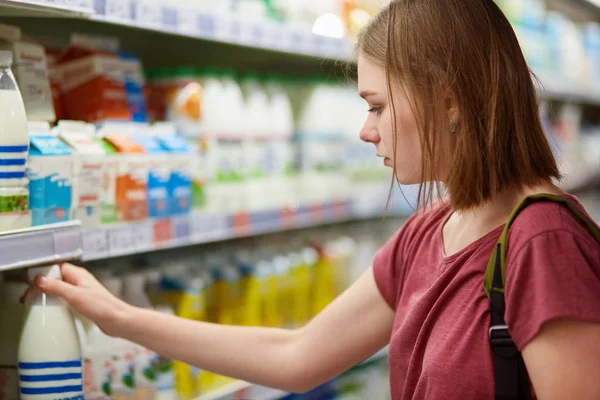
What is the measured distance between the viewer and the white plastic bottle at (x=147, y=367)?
1680 mm

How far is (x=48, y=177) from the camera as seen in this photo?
1.36 metres

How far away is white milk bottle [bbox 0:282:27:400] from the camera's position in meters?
1.43

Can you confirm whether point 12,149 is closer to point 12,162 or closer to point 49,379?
point 12,162

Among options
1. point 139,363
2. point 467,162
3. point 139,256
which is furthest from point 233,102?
point 467,162

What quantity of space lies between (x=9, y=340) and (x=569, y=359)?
1.01m

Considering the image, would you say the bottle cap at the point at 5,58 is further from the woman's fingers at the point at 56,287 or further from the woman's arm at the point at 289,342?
the woman's arm at the point at 289,342

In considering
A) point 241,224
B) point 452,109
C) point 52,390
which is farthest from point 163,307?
point 452,109

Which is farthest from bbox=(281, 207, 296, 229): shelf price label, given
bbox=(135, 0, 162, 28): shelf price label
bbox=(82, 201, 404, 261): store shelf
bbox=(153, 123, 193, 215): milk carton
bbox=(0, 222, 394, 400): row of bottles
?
bbox=(135, 0, 162, 28): shelf price label

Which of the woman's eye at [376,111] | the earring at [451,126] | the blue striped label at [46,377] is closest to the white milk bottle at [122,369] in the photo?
the blue striped label at [46,377]

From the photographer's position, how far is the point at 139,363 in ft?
5.50

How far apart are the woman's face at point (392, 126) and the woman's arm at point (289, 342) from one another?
1.15ft

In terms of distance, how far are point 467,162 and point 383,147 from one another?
0.16 m

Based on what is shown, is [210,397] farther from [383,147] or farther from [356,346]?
[383,147]

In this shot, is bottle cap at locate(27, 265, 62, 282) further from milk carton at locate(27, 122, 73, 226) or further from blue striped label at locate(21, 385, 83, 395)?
blue striped label at locate(21, 385, 83, 395)
